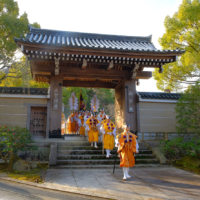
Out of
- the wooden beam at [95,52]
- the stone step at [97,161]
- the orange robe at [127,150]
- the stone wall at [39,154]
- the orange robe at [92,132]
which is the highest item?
the wooden beam at [95,52]

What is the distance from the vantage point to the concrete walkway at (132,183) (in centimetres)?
464

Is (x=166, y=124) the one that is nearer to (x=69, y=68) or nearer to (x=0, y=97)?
(x=69, y=68)

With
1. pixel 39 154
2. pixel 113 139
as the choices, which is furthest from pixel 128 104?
pixel 39 154

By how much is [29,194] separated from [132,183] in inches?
107

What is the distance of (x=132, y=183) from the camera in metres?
5.54

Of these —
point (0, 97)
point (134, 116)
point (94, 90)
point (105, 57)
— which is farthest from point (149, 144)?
point (94, 90)

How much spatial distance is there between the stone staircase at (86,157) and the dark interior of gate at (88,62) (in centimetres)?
165

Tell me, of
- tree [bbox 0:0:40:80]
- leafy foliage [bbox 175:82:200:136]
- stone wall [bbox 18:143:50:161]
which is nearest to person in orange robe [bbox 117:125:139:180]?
leafy foliage [bbox 175:82:200:136]

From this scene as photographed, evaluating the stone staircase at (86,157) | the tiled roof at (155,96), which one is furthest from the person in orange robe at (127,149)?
the tiled roof at (155,96)

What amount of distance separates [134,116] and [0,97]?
6905 millimetres

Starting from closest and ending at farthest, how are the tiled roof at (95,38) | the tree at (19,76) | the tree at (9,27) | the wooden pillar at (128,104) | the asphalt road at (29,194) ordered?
1. the asphalt road at (29,194)
2. the tree at (19,76)
3. the wooden pillar at (128,104)
4. the tiled roof at (95,38)
5. the tree at (9,27)

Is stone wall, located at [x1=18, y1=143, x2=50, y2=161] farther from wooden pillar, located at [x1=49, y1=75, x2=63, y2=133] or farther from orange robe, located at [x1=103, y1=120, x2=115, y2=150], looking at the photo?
orange robe, located at [x1=103, y1=120, x2=115, y2=150]

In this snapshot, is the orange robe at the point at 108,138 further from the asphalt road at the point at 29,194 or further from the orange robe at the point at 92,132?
the asphalt road at the point at 29,194

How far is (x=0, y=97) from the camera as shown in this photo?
9.62m
